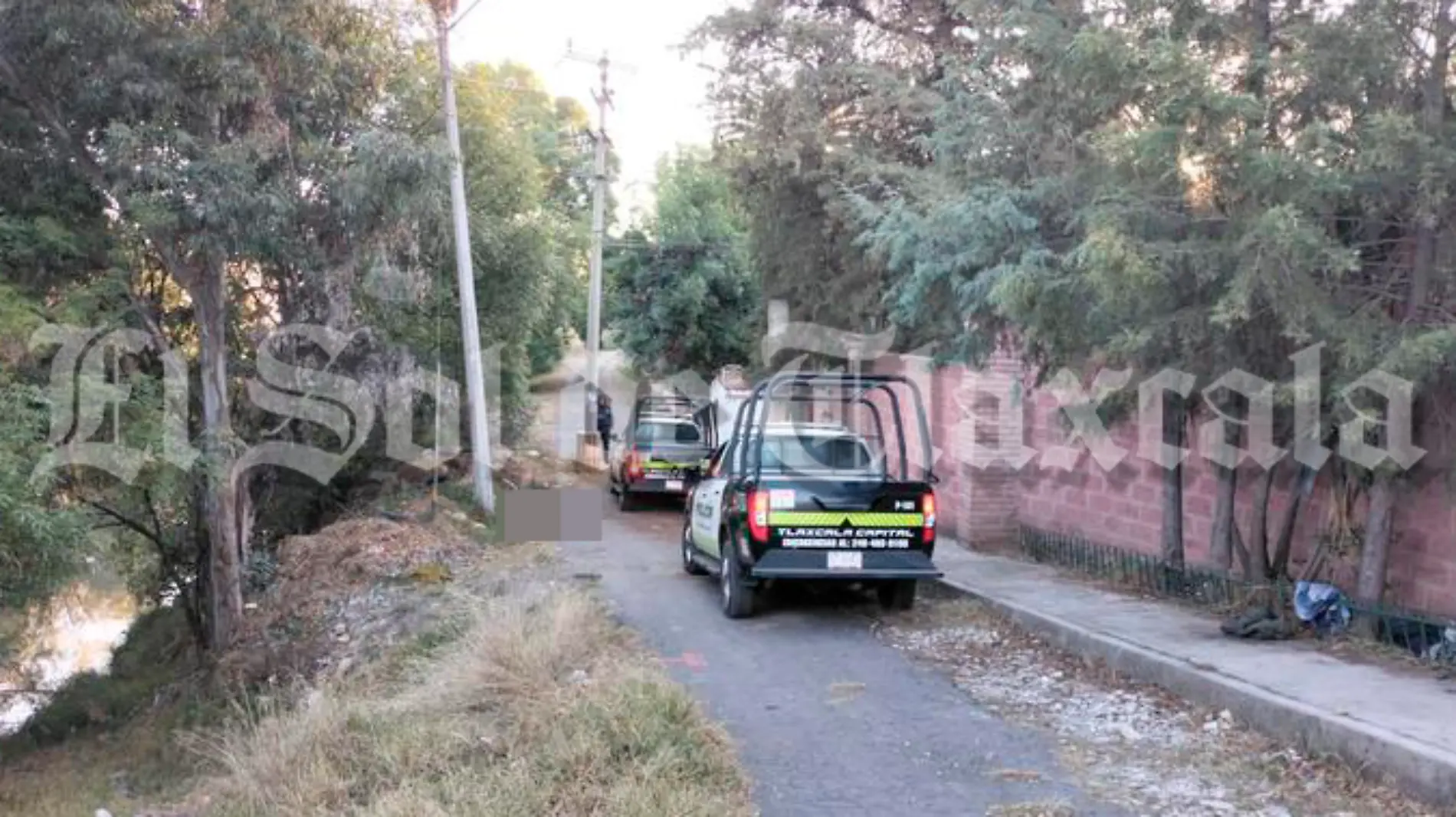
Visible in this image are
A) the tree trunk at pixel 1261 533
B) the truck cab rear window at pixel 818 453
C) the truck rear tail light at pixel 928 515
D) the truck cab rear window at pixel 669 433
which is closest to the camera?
the tree trunk at pixel 1261 533

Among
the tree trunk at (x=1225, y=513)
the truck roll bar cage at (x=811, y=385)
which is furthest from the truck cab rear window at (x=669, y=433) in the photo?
the tree trunk at (x=1225, y=513)

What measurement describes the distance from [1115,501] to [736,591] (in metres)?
4.14

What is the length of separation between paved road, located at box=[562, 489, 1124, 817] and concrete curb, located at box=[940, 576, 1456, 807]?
3.70 ft

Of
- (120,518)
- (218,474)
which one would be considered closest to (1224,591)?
(218,474)


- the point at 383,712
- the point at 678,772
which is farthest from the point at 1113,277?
the point at 383,712

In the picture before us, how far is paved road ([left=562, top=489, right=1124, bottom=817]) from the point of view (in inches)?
221

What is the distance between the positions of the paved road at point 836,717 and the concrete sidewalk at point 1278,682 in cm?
116

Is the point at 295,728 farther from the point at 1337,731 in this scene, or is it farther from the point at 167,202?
the point at 167,202

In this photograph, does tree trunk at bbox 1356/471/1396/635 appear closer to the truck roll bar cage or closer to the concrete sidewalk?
the concrete sidewalk

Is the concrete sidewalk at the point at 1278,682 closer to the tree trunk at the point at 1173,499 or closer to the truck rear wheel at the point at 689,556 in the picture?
the tree trunk at the point at 1173,499

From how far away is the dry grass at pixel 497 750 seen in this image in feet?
17.3

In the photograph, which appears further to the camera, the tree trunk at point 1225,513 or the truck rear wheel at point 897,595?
the truck rear wheel at point 897,595

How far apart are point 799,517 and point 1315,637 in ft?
12.2

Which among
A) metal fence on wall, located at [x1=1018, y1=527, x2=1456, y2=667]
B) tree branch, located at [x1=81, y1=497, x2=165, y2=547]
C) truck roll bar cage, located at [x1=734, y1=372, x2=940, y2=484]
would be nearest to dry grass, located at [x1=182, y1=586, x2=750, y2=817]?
truck roll bar cage, located at [x1=734, y1=372, x2=940, y2=484]
